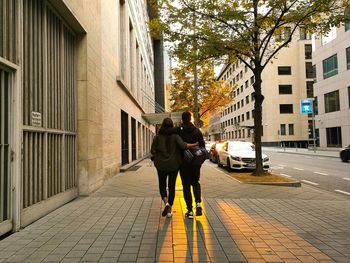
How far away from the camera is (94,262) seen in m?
3.82

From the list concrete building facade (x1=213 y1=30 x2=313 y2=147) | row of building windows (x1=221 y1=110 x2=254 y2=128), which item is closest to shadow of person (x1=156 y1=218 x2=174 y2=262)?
concrete building facade (x1=213 y1=30 x2=313 y2=147)

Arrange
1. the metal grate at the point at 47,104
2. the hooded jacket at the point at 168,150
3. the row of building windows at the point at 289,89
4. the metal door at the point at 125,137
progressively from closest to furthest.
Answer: the metal grate at the point at 47,104 < the hooded jacket at the point at 168,150 < the metal door at the point at 125,137 < the row of building windows at the point at 289,89

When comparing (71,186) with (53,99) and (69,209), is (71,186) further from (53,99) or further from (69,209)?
(53,99)

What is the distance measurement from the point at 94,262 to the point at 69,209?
324 centimetres

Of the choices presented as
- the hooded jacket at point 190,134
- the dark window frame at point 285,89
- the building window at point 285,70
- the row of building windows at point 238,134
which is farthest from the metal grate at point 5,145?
the row of building windows at point 238,134

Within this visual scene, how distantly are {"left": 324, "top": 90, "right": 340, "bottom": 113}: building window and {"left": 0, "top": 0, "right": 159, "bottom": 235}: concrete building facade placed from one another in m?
32.3

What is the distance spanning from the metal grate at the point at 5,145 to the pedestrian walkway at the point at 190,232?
0.50 m

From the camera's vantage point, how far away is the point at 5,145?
5.02m

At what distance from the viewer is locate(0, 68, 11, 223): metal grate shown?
16.2 feet

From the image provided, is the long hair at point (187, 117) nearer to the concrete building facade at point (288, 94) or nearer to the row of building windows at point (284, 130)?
the concrete building facade at point (288, 94)

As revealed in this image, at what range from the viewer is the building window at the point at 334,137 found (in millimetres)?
36188

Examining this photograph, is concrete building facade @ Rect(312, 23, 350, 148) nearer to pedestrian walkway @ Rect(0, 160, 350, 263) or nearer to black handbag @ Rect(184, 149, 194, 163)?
pedestrian walkway @ Rect(0, 160, 350, 263)

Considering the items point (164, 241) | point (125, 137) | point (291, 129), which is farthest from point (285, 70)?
point (164, 241)

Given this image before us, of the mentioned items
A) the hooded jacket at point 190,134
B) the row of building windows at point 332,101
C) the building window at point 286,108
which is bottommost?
the hooded jacket at point 190,134
